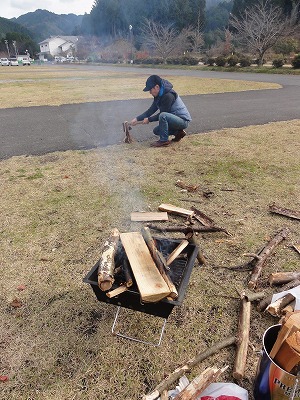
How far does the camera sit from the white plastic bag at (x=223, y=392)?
1.69m

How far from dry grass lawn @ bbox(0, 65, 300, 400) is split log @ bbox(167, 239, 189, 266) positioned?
42cm

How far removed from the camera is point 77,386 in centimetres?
183

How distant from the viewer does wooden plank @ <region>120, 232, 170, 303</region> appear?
1.82 meters

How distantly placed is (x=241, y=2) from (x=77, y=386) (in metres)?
49.7

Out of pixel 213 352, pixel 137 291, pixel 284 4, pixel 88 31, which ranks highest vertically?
pixel 284 4

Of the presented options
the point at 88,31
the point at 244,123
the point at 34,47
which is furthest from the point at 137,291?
the point at 34,47

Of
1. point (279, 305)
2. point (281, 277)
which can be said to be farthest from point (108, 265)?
point (281, 277)

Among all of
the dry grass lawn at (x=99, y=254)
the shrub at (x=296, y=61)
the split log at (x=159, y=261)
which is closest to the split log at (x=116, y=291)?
the split log at (x=159, y=261)

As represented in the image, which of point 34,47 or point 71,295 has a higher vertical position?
point 34,47

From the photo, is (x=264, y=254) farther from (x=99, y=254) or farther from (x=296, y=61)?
(x=296, y=61)

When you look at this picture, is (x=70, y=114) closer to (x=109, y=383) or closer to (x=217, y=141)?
(x=217, y=141)

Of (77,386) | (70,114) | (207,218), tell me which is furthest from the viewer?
(70,114)

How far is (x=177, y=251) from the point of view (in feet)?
7.70

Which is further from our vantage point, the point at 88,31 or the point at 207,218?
the point at 88,31
